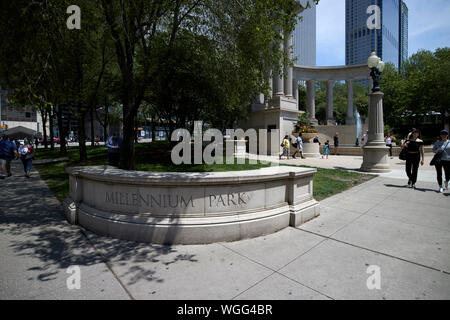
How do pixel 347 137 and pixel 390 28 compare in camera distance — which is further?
pixel 390 28

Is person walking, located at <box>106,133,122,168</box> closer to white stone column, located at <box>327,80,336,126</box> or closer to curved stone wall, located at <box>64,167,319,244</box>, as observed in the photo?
curved stone wall, located at <box>64,167,319,244</box>

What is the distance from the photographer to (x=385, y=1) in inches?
1704

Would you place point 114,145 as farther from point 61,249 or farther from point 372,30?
point 372,30

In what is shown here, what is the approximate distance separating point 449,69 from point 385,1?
58.6 ft

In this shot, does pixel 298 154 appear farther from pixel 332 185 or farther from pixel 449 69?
pixel 449 69

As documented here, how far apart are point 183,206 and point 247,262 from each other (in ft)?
4.81

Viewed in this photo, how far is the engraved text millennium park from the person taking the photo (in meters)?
4.27

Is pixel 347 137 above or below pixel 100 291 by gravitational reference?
above

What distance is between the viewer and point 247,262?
3.67m

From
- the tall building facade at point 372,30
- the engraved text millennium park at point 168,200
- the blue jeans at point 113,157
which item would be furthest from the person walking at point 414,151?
the tall building facade at point 372,30

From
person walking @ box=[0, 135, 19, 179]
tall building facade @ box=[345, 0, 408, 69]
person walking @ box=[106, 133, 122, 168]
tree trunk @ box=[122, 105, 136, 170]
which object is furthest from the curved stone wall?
tall building facade @ box=[345, 0, 408, 69]

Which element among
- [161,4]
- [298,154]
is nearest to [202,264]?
[161,4]

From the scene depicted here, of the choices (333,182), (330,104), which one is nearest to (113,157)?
(333,182)
